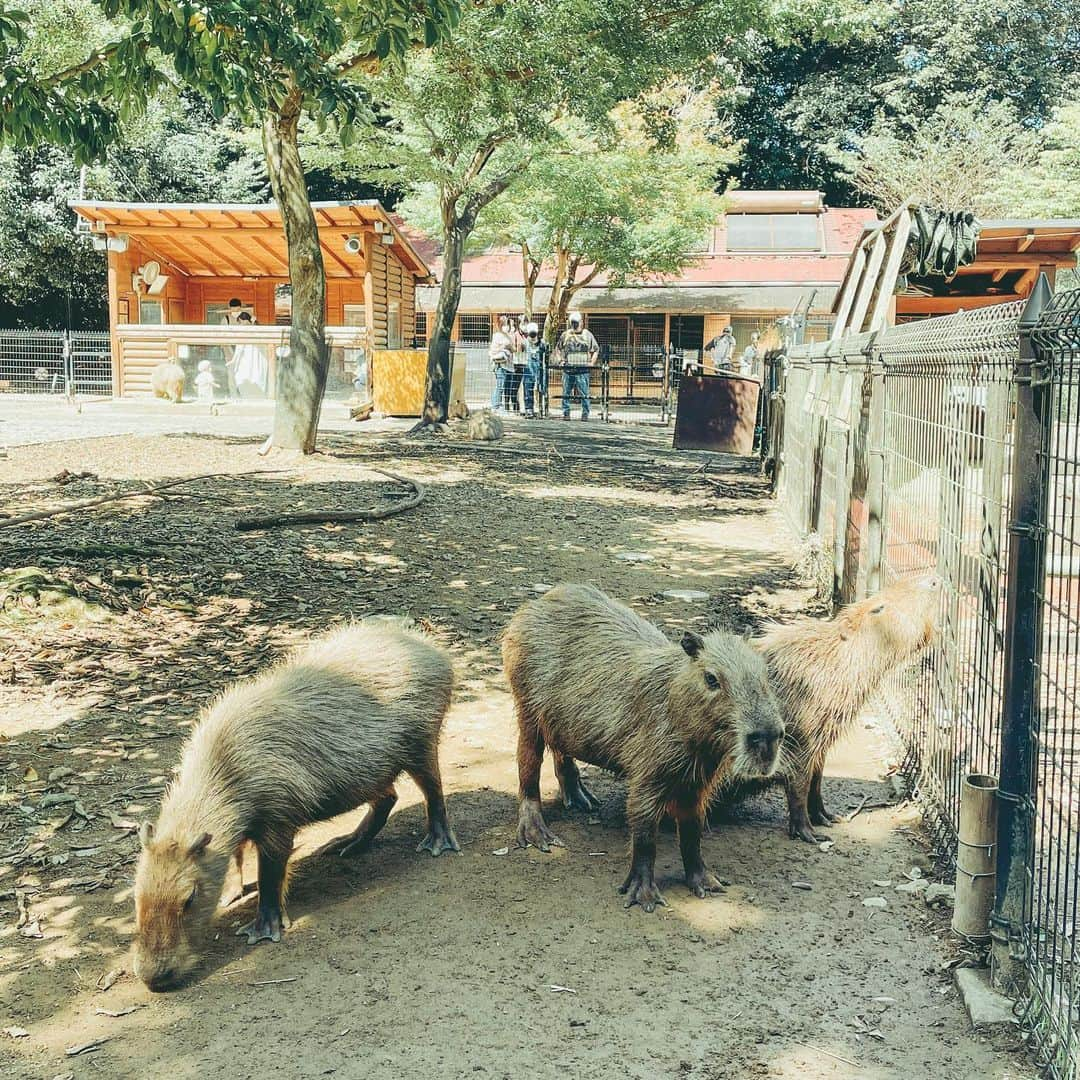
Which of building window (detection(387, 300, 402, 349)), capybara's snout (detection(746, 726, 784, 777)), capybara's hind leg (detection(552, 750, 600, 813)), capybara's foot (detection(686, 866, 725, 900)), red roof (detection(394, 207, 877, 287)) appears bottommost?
capybara's foot (detection(686, 866, 725, 900))

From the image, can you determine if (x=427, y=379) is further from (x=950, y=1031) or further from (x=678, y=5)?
(x=950, y=1031)

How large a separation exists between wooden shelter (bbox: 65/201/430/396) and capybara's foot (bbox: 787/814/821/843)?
19238 millimetres

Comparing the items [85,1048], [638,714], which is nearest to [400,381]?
[638,714]

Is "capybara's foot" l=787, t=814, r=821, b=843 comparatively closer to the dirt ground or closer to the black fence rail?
the dirt ground

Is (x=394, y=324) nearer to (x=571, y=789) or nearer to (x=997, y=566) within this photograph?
(x=571, y=789)

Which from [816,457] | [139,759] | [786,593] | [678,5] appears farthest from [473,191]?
[139,759]

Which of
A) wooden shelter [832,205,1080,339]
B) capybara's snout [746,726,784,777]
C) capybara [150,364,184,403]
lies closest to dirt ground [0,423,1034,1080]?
capybara's snout [746,726,784,777]

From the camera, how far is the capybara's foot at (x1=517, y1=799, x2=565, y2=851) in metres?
4.18

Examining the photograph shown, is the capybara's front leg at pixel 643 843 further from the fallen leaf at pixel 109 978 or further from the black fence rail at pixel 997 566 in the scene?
the fallen leaf at pixel 109 978

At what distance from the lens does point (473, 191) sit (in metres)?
18.6

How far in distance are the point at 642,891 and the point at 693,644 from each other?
2.63 feet

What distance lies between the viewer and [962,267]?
13242 mm

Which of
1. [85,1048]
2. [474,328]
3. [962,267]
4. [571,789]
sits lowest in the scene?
[85,1048]

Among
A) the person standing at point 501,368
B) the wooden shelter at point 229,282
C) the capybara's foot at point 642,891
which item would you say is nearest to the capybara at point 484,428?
the wooden shelter at point 229,282
